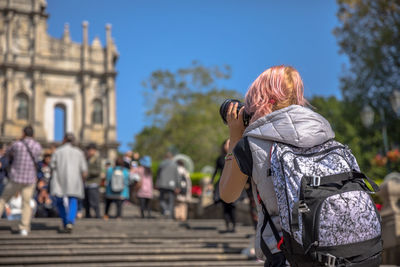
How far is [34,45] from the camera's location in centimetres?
3975

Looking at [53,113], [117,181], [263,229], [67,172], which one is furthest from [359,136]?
[263,229]

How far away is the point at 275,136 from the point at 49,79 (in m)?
40.0

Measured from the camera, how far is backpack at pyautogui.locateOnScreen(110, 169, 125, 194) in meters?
11.9

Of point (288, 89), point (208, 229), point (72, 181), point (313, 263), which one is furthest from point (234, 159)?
point (208, 229)

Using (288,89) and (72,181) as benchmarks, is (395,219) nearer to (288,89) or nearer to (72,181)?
(72,181)

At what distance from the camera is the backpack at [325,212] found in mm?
1898

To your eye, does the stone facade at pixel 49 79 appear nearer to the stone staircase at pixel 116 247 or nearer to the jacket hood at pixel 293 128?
the stone staircase at pixel 116 247

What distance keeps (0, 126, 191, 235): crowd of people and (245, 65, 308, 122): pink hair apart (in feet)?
22.0

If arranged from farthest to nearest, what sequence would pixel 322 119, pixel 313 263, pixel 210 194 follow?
1. pixel 210 194
2. pixel 322 119
3. pixel 313 263

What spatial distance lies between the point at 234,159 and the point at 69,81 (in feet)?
131

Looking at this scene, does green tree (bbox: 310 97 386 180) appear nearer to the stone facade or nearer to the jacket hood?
the stone facade

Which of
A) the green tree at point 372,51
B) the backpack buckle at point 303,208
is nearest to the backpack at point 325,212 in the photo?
the backpack buckle at point 303,208

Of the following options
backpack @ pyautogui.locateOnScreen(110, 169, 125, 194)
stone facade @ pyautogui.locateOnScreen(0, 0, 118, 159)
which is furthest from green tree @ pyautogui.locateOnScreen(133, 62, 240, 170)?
backpack @ pyautogui.locateOnScreen(110, 169, 125, 194)

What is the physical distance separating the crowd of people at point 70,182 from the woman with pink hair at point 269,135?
6.67 m
